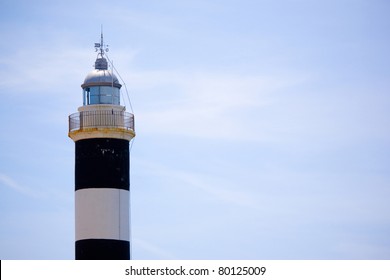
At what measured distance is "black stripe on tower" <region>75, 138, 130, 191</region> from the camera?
1882 inches

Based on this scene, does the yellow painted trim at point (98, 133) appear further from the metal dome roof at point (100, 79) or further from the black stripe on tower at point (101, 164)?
the metal dome roof at point (100, 79)

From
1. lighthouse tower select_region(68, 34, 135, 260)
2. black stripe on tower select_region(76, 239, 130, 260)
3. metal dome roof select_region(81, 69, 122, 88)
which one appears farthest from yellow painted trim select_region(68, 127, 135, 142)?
black stripe on tower select_region(76, 239, 130, 260)

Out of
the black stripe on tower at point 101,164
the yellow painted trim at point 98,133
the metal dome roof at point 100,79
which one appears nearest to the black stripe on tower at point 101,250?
the black stripe on tower at point 101,164

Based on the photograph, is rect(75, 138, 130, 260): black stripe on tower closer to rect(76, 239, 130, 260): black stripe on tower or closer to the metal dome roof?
rect(76, 239, 130, 260): black stripe on tower

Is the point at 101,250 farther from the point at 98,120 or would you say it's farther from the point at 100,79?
the point at 100,79

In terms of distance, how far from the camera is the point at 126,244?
157 feet

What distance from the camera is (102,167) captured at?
47.9 m

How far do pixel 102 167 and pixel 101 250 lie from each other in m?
3.26

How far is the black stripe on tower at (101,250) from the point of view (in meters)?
47.0

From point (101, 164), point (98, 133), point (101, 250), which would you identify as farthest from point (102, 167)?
point (101, 250)
